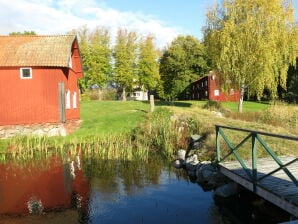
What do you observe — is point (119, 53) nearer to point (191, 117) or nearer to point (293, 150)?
point (191, 117)

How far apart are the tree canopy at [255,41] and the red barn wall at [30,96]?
15035 mm

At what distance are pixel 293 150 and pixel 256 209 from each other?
509 centimetres

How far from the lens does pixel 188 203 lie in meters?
11.7

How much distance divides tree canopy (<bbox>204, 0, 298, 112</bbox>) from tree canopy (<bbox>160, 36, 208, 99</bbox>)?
30.1 m

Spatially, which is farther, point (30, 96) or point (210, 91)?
point (210, 91)

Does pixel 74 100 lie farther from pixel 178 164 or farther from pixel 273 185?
pixel 273 185

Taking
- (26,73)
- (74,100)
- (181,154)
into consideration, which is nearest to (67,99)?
(74,100)

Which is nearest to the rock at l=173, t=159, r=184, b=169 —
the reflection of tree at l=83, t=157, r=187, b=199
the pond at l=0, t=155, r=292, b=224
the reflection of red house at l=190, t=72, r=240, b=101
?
the pond at l=0, t=155, r=292, b=224

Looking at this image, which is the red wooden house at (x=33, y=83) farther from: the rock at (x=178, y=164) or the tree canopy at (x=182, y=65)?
the tree canopy at (x=182, y=65)

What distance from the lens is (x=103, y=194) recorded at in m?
12.6

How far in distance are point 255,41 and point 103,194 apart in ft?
75.0

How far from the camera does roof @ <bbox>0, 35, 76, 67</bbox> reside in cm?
2519

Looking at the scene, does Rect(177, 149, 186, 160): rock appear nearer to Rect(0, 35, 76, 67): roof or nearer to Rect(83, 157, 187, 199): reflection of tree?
Rect(83, 157, 187, 199): reflection of tree

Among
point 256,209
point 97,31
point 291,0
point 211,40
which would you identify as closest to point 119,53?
point 97,31
